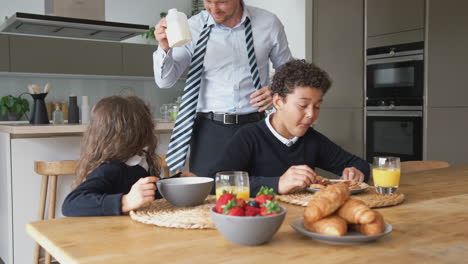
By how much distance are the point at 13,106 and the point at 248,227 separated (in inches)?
203

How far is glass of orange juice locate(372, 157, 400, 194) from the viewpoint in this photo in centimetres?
139

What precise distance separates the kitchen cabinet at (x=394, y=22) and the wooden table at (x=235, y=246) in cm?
274

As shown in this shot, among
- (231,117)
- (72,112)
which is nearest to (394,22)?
(231,117)

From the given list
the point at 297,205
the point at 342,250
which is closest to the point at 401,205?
the point at 297,205

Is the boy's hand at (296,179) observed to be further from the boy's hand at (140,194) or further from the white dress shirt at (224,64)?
the white dress shirt at (224,64)

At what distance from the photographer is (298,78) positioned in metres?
1.67

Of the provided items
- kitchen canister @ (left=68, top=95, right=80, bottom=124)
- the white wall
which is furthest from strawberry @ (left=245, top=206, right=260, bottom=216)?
the white wall

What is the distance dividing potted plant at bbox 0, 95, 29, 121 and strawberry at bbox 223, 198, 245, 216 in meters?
5.09

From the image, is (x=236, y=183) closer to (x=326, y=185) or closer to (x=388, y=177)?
(x=326, y=185)

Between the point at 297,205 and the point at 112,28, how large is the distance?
3271 mm

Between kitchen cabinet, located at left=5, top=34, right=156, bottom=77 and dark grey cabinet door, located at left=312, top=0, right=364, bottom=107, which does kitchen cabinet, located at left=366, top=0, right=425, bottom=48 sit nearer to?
dark grey cabinet door, located at left=312, top=0, right=364, bottom=107

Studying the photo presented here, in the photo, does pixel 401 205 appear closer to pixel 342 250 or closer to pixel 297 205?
pixel 297 205

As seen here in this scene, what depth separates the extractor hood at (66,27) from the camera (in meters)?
3.73

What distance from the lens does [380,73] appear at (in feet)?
12.8
